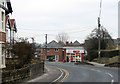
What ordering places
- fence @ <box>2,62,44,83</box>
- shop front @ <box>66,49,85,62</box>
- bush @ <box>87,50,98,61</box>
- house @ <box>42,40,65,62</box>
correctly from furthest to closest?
house @ <box>42,40,65,62</box> → shop front @ <box>66,49,85,62</box> → bush @ <box>87,50,98,61</box> → fence @ <box>2,62,44,83</box>

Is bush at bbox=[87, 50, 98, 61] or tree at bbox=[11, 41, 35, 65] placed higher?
tree at bbox=[11, 41, 35, 65]

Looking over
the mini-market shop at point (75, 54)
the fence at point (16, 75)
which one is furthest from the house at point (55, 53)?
the fence at point (16, 75)

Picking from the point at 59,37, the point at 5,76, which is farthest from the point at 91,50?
the point at 59,37

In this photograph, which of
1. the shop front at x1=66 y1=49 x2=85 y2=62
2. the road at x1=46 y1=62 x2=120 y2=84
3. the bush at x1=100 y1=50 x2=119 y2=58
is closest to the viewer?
the road at x1=46 y1=62 x2=120 y2=84

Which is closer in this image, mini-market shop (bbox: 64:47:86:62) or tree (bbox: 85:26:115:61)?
tree (bbox: 85:26:115:61)

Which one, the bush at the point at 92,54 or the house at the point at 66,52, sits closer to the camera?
the bush at the point at 92,54

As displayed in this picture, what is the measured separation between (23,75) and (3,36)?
3567 millimetres

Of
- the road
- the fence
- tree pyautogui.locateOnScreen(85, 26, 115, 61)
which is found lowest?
the road

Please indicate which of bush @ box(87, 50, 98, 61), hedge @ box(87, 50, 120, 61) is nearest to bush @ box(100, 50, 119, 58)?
hedge @ box(87, 50, 120, 61)

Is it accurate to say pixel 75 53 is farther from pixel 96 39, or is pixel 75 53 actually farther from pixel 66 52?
pixel 96 39

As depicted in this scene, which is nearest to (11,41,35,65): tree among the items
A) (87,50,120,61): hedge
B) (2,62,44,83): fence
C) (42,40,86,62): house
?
(2,62,44,83): fence

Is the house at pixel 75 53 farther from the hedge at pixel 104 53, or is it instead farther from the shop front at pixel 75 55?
the hedge at pixel 104 53

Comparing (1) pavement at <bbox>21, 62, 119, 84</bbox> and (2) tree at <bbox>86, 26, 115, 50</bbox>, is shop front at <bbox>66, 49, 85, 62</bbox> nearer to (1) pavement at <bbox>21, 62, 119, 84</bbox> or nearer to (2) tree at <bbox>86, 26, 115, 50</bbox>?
(2) tree at <bbox>86, 26, 115, 50</bbox>

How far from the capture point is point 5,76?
13438 mm
